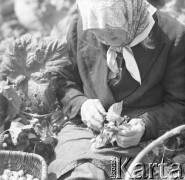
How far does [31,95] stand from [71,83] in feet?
0.75

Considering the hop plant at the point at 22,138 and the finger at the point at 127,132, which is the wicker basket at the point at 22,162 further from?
the finger at the point at 127,132

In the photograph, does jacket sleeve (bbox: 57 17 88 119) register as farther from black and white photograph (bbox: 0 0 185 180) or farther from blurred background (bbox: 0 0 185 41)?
blurred background (bbox: 0 0 185 41)

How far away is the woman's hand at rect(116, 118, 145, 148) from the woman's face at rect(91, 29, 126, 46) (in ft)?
1.01

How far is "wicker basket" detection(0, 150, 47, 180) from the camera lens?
216 centimetres

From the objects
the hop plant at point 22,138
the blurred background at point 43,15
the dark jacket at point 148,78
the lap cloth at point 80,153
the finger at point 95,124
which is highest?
the blurred background at point 43,15

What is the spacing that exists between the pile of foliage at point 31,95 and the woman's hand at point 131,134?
407 millimetres

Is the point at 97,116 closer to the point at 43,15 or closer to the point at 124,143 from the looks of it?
the point at 124,143

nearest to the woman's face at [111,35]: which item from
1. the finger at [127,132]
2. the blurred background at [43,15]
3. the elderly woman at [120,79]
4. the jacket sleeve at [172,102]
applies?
the elderly woman at [120,79]

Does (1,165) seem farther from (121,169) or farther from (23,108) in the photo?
(121,169)

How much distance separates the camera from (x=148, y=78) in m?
2.14

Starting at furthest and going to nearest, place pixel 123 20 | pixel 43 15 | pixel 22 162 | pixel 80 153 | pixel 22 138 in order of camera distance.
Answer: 1. pixel 43 15
2. pixel 22 138
3. pixel 22 162
4. pixel 80 153
5. pixel 123 20

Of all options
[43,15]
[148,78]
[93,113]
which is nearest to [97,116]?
[93,113]

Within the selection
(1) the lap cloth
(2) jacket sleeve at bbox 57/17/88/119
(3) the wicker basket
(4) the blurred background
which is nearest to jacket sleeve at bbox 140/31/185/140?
(1) the lap cloth

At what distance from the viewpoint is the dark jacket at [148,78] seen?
82.6 inches
